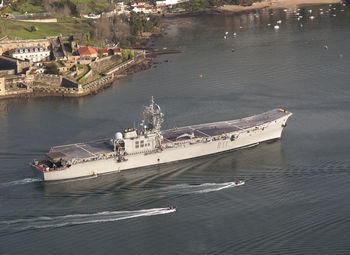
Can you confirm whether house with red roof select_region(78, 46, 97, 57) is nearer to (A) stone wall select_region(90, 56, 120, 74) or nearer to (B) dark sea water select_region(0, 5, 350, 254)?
(A) stone wall select_region(90, 56, 120, 74)

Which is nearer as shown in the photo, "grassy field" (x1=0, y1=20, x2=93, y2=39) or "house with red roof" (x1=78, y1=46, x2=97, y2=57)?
"house with red roof" (x1=78, y1=46, x2=97, y2=57)

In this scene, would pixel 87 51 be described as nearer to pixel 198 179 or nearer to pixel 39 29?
pixel 39 29

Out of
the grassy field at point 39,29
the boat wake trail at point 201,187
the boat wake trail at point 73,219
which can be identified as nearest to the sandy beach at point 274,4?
the grassy field at point 39,29

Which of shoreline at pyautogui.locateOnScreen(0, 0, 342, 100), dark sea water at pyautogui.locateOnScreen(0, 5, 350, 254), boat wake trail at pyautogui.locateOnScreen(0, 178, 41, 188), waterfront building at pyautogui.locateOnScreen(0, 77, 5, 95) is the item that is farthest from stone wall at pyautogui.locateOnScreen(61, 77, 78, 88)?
boat wake trail at pyautogui.locateOnScreen(0, 178, 41, 188)

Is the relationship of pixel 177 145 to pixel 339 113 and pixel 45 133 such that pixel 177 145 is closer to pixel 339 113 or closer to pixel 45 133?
pixel 45 133

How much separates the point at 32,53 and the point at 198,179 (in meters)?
56.2

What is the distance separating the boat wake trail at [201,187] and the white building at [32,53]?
56.1 m

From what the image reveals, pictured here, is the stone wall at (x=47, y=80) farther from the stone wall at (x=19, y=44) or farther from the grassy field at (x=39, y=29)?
the grassy field at (x=39, y=29)

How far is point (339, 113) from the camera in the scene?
247 feet

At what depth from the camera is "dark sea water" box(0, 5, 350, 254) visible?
4825 centimetres

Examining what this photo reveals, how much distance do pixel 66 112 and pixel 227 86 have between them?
24371mm

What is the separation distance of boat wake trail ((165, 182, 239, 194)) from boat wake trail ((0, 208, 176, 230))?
4123mm

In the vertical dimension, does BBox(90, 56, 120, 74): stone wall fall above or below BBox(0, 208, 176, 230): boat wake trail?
above

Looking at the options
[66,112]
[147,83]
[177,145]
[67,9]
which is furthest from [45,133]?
[67,9]
